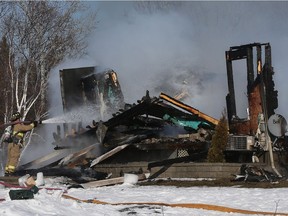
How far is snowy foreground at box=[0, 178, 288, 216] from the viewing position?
22.4 ft

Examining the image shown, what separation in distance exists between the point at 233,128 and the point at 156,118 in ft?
8.36

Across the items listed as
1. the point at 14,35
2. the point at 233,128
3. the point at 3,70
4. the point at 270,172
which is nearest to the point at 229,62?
the point at 233,128

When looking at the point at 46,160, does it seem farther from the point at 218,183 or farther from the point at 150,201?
the point at 150,201

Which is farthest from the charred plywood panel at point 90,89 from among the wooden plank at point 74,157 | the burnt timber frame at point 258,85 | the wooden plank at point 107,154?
the burnt timber frame at point 258,85

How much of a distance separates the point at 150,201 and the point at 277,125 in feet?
16.4

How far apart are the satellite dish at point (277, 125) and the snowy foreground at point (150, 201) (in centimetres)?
329

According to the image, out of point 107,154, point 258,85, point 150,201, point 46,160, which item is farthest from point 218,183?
point 46,160

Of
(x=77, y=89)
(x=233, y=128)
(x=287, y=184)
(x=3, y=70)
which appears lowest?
(x=287, y=184)

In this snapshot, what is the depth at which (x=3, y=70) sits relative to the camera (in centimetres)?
2453

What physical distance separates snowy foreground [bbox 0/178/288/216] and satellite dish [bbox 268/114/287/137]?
3285 millimetres

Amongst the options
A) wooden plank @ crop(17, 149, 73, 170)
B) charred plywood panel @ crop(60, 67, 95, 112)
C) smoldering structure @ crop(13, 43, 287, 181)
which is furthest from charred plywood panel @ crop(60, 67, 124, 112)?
wooden plank @ crop(17, 149, 73, 170)

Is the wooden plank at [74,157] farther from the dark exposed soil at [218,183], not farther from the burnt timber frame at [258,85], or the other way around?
the burnt timber frame at [258,85]

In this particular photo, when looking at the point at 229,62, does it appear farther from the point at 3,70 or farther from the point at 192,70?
the point at 3,70

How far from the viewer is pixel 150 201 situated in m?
7.98
